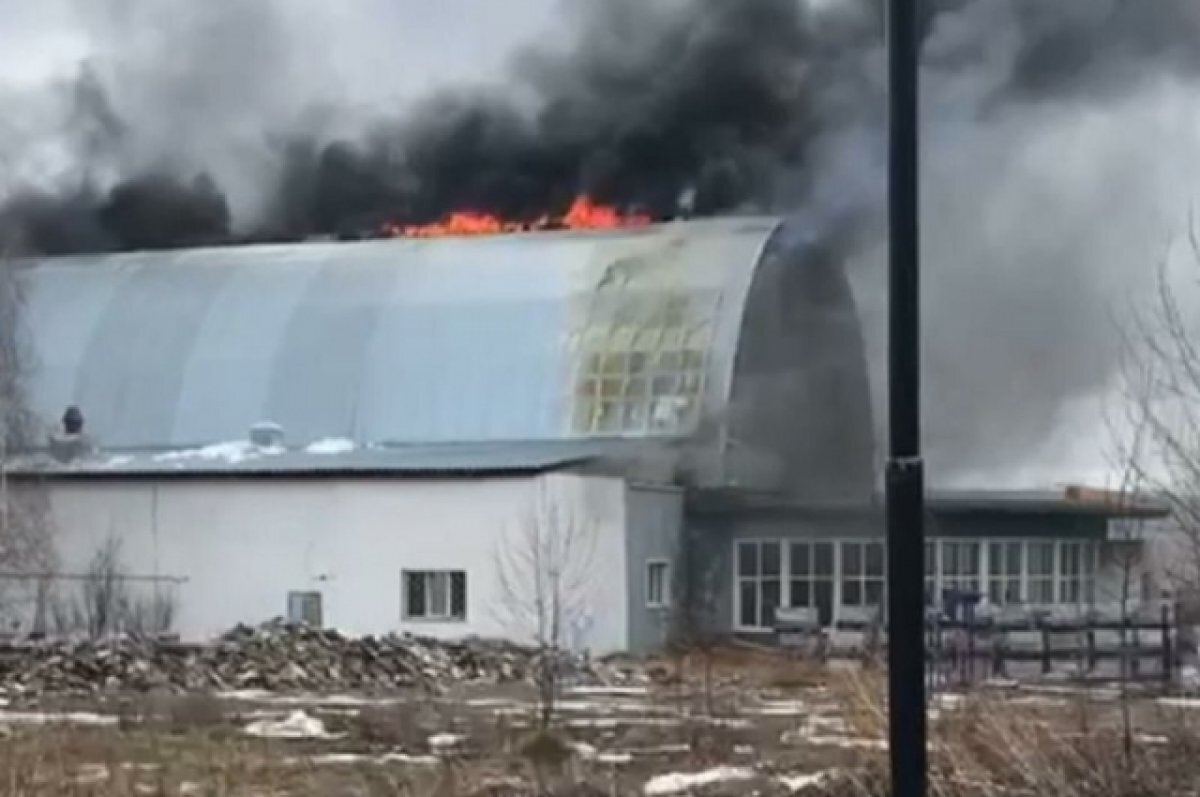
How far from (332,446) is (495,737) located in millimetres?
21851

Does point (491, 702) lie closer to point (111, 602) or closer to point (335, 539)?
point (335, 539)

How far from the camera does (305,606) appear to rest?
3675cm

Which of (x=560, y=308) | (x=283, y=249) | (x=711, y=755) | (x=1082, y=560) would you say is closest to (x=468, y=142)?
(x=283, y=249)

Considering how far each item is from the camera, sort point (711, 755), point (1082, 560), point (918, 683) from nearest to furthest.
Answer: point (918, 683) < point (711, 755) < point (1082, 560)

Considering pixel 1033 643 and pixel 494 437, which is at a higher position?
pixel 494 437

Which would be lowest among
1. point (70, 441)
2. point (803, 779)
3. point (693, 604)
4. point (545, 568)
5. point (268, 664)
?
point (268, 664)

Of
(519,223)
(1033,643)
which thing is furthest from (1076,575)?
(519,223)

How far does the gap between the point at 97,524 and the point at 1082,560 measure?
1871 centimetres

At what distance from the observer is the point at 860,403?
40.0 metres

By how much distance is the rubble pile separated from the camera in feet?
94.9

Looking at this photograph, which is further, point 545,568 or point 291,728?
point 545,568

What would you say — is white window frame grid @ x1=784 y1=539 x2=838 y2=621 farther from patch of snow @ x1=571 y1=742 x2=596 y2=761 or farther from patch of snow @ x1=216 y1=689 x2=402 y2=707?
patch of snow @ x1=571 y1=742 x2=596 y2=761

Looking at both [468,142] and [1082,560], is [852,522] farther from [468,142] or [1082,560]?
[468,142]

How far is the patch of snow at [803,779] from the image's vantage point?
1336cm
